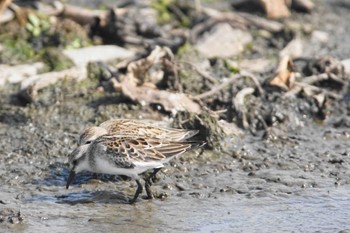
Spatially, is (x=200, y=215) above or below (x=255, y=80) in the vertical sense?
below

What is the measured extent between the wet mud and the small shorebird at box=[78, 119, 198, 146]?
0.46m

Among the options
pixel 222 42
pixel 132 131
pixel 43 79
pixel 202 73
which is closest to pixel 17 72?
pixel 43 79

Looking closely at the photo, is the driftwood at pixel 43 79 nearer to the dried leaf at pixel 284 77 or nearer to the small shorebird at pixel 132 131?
the small shorebird at pixel 132 131

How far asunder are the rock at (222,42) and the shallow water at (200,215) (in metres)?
4.01

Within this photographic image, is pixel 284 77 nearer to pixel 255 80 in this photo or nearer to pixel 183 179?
pixel 255 80

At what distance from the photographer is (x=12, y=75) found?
36.1 feet

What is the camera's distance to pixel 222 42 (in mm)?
12383

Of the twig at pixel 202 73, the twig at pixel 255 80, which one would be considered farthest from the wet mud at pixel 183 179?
the twig at pixel 202 73

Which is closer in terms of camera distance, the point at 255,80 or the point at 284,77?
the point at 255,80

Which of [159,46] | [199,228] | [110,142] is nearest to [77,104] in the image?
[159,46]

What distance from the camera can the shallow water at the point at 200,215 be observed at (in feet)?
25.2

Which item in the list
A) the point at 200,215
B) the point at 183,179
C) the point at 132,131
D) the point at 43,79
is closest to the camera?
the point at 200,215

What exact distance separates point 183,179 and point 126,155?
924mm

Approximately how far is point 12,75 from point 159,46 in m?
1.96
